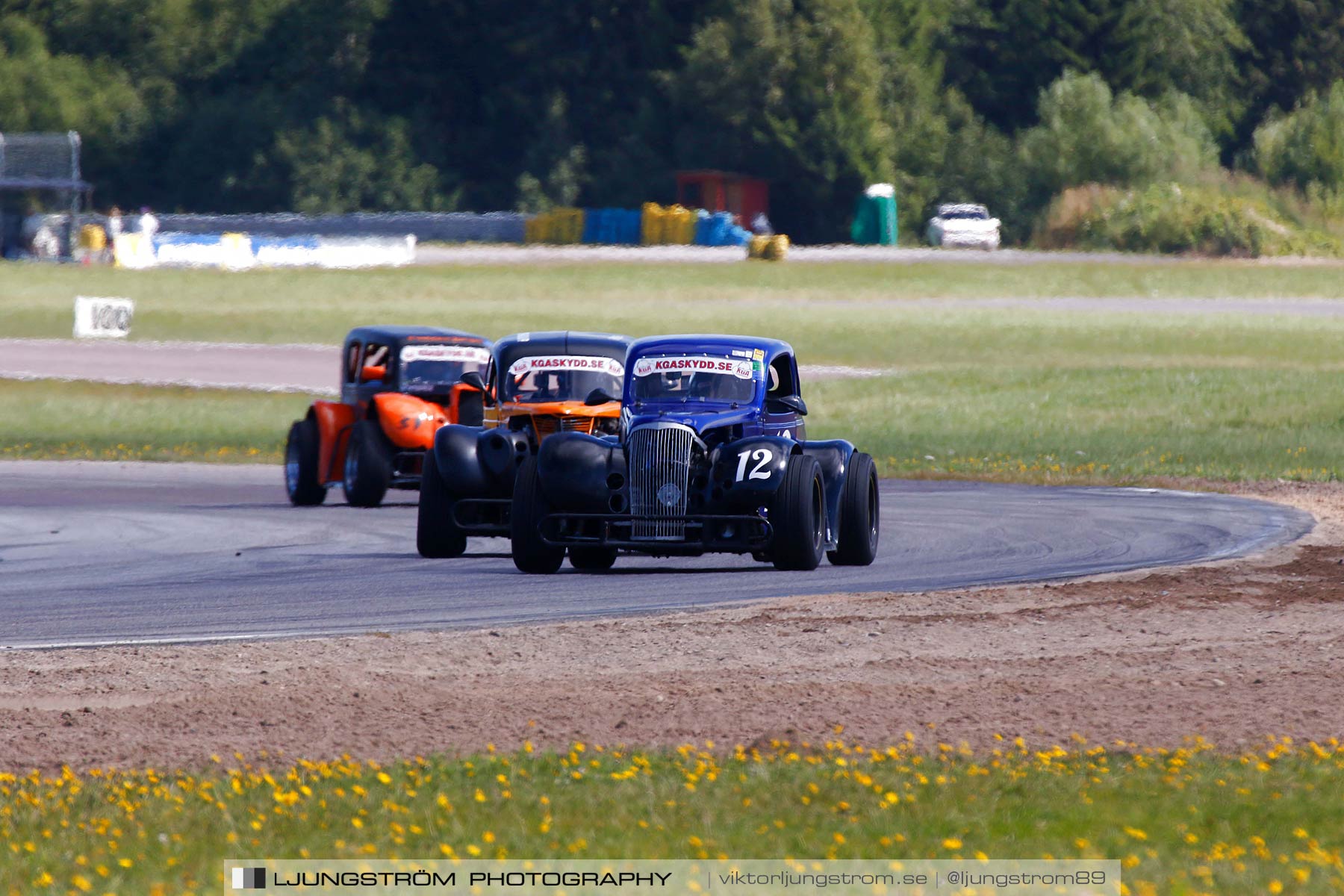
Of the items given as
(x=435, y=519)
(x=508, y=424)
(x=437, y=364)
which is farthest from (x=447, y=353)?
(x=435, y=519)

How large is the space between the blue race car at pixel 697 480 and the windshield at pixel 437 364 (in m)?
5.45

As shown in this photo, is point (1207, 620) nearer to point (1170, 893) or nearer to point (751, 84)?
point (1170, 893)

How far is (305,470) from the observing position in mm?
20094

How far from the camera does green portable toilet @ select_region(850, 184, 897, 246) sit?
3137 inches

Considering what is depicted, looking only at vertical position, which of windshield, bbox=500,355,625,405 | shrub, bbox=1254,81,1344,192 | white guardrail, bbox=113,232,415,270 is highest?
shrub, bbox=1254,81,1344,192

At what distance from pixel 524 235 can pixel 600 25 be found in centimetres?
1629

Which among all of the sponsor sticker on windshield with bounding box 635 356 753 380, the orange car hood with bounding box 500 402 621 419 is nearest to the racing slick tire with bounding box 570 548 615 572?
the sponsor sticker on windshield with bounding box 635 356 753 380

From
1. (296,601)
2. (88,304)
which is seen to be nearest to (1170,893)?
(296,601)

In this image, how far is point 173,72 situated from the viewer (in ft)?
314

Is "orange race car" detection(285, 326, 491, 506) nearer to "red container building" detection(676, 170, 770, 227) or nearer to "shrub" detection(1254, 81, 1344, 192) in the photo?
"shrub" detection(1254, 81, 1344, 192)

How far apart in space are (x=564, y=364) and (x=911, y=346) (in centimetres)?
2793

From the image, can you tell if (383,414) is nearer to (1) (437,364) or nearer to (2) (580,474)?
(1) (437,364)

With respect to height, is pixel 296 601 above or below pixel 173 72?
below

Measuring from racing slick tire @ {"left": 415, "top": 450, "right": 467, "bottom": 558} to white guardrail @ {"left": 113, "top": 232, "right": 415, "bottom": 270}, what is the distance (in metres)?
47.2
